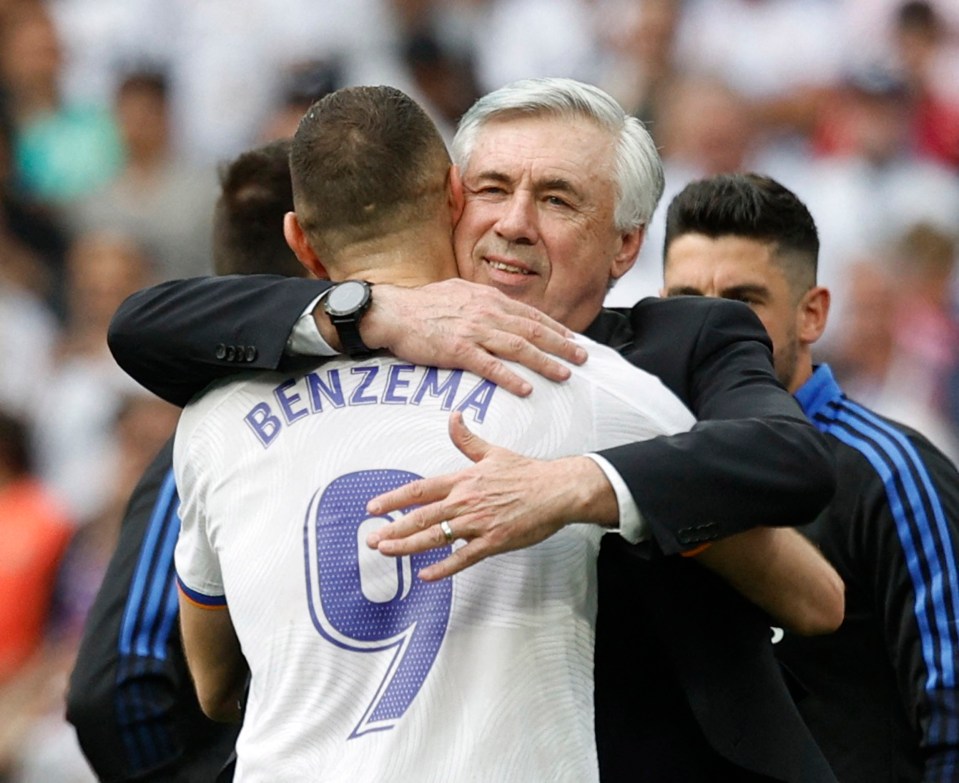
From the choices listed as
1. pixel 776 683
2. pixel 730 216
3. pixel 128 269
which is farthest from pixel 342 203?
pixel 128 269

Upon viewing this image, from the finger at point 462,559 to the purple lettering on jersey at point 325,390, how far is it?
321 mm

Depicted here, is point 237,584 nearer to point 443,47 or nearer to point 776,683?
Result: point 776,683

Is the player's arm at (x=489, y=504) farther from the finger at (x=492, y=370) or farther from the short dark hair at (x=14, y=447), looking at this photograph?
the short dark hair at (x=14, y=447)

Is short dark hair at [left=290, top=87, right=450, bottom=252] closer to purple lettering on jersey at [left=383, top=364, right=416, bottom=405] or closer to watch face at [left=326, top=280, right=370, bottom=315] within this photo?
watch face at [left=326, top=280, right=370, bottom=315]

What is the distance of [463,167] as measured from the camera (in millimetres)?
3225

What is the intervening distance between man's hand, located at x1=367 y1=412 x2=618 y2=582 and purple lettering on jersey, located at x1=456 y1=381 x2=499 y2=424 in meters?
0.08

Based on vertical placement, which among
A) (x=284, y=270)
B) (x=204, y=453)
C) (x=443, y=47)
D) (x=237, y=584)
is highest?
(x=443, y=47)

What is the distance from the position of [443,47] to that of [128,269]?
1926mm

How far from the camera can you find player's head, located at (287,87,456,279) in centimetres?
262

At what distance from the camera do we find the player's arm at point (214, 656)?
287 centimetres

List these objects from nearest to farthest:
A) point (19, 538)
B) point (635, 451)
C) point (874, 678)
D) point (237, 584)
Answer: point (635, 451) < point (237, 584) < point (874, 678) < point (19, 538)

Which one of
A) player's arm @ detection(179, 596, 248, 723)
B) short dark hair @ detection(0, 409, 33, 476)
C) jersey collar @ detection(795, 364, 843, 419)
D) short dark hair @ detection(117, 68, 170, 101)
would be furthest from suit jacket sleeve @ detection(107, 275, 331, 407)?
short dark hair @ detection(117, 68, 170, 101)

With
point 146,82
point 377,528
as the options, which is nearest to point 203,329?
point 377,528

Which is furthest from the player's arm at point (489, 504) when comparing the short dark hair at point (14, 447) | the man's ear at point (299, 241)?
the short dark hair at point (14, 447)
